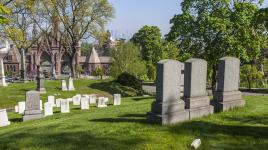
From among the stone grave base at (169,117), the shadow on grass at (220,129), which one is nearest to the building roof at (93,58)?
the stone grave base at (169,117)

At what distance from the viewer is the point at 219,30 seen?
83.7 ft

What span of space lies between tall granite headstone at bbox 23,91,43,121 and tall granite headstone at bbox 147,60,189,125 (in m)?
8.01

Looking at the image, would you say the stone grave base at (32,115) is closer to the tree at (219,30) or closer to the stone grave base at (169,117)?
the stone grave base at (169,117)

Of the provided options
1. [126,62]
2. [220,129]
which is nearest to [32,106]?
[220,129]

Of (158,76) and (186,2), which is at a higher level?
(186,2)

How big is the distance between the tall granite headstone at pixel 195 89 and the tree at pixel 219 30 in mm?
14923

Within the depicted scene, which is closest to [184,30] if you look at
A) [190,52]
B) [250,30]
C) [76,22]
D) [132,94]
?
[190,52]

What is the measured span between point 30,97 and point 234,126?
10436 mm

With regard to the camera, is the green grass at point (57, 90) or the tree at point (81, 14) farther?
the tree at point (81, 14)

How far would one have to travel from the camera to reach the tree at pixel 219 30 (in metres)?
25.5

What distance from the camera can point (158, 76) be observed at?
9.98 metres

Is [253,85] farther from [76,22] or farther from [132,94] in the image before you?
[76,22]

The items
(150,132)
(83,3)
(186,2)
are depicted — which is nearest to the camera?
(150,132)

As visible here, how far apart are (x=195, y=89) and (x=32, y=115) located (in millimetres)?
8726
